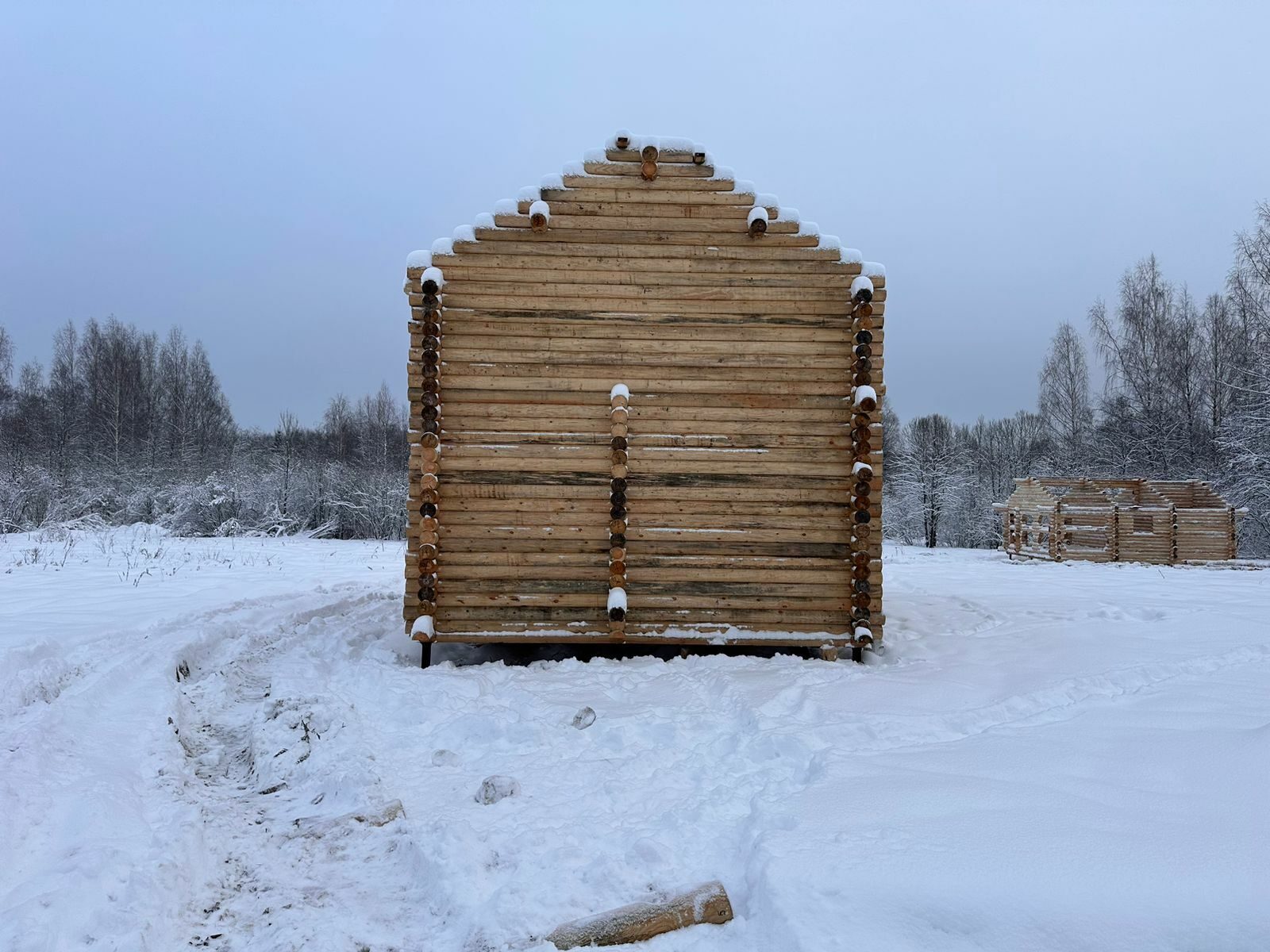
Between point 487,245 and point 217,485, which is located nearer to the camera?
point 487,245

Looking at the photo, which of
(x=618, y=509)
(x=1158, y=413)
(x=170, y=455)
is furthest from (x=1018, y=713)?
(x=170, y=455)

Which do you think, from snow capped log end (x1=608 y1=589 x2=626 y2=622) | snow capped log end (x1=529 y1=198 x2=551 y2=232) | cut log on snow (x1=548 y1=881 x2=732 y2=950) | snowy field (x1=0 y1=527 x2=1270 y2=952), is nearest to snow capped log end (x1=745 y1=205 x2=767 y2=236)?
snow capped log end (x1=529 y1=198 x2=551 y2=232)

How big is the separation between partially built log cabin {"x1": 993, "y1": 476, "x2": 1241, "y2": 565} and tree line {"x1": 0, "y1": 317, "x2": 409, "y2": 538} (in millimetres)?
24199

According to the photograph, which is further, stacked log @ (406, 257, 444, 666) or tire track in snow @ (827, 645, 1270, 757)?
stacked log @ (406, 257, 444, 666)

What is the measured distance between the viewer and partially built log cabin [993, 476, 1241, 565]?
20.2 metres

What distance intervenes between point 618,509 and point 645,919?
5.22 metres

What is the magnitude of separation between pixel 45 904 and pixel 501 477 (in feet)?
17.9

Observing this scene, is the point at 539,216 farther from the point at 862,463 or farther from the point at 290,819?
the point at 290,819

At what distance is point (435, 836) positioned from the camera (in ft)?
12.0

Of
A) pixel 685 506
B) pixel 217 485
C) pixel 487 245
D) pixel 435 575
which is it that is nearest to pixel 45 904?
pixel 435 575

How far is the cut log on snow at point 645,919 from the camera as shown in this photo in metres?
2.82

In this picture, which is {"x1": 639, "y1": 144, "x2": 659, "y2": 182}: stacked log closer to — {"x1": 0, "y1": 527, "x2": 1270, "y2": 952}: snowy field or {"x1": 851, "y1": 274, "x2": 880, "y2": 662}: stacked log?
{"x1": 851, "y1": 274, "x2": 880, "y2": 662}: stacked log

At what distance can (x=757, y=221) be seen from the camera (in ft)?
26.1

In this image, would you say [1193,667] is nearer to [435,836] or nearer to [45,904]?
[435,836]
